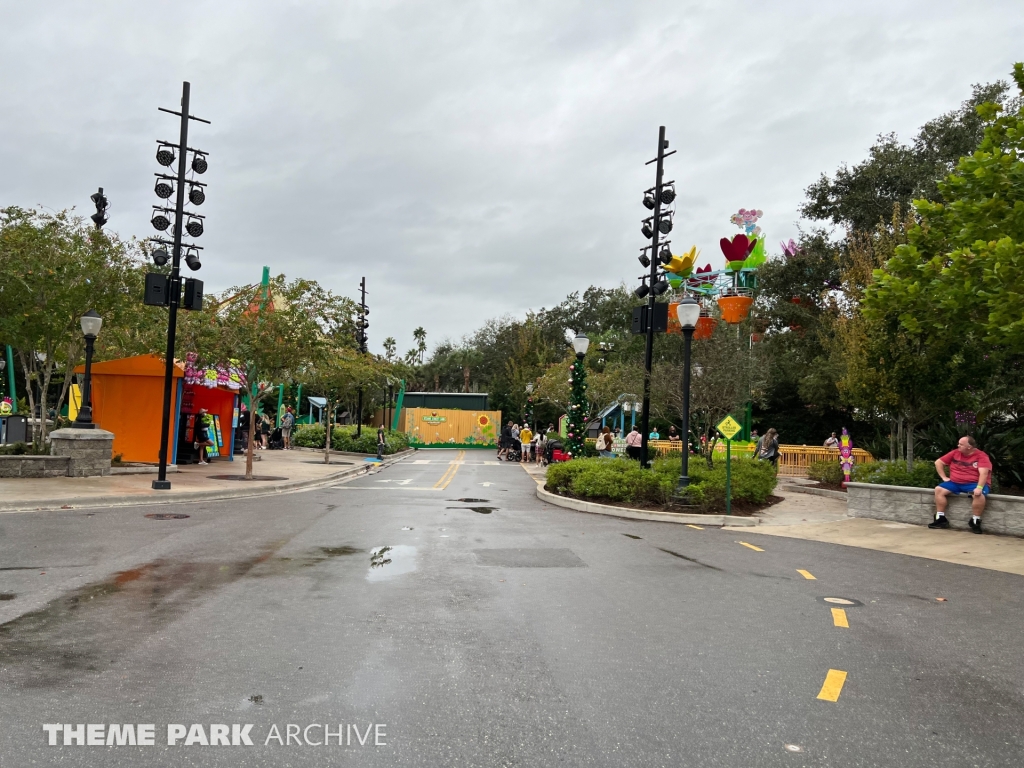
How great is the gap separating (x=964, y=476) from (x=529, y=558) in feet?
25.6

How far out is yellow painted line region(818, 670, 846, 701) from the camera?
458 cm

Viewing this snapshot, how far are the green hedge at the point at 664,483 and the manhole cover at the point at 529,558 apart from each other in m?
5.68

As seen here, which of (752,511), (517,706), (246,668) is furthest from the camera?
(752,511)

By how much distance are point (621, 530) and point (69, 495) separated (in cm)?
931

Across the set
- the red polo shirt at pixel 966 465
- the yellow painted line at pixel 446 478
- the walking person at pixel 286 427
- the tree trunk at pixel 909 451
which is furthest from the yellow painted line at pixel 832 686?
the walking person at pixel 286 427

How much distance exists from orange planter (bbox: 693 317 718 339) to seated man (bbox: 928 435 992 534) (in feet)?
23.6

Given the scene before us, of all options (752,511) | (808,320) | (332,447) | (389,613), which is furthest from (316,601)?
(808,320)

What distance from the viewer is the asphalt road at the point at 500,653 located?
3834 millimetres

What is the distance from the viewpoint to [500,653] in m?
5.25

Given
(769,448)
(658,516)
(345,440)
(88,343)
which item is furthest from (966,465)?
(345,440)

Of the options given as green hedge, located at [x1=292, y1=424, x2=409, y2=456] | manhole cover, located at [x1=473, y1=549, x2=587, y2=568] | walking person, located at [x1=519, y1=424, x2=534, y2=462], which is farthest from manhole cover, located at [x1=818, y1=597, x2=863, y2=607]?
green hedge, located at [x1=292, y1=424, x2=409, y2=456]

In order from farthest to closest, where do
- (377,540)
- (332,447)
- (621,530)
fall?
1. (332,447)
2. (621,530)
3. (377,540)

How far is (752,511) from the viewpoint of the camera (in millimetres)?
15148

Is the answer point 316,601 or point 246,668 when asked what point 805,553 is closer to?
point 316,601
